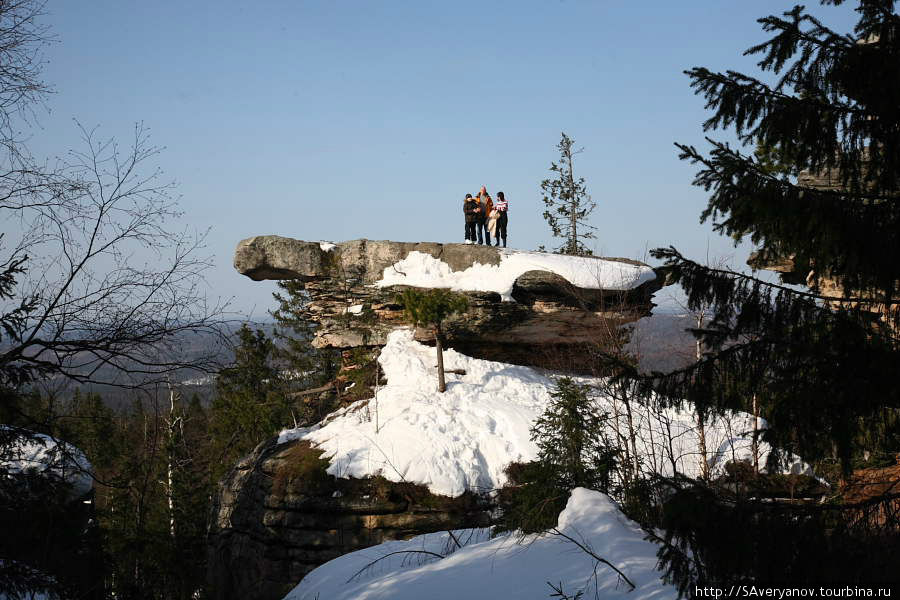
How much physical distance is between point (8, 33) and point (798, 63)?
6.03m

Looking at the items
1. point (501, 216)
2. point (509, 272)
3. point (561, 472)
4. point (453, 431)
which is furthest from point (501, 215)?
point (561, 472)

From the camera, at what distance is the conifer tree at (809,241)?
3615 mm

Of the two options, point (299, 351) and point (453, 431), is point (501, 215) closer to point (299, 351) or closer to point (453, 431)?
point (453, 431)

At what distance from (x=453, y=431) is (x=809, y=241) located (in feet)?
38.9

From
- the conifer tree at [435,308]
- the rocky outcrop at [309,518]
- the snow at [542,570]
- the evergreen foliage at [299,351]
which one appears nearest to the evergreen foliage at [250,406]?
the evergreen foliage at [299,351]

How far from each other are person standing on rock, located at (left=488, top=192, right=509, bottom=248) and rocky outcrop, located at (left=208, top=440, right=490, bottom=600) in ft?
30.4

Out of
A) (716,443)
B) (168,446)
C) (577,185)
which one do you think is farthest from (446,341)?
(577,185)

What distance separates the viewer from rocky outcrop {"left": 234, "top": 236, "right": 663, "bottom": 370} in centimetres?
1786

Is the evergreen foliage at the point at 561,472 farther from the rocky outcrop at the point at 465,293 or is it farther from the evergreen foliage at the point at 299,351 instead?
the evergreen foliage at the point at 299,351

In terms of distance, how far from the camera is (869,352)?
3602 mm

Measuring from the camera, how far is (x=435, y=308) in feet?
54.7

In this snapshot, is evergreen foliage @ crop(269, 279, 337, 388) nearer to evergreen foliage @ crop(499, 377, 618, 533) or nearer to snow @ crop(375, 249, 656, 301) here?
snow @ crop(375, 249, 656, 301)

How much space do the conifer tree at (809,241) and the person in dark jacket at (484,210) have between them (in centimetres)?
1581

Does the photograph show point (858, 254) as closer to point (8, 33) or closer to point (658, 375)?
point (658, 375)
